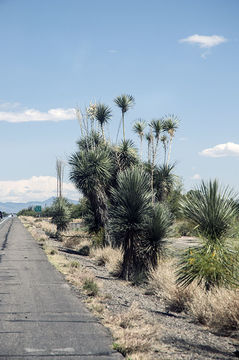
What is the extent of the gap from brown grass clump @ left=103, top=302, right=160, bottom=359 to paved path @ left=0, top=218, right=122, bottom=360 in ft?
0.63

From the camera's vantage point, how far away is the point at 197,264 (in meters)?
11.2

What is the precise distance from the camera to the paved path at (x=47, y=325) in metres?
6.66

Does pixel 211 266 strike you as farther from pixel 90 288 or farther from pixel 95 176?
pixel 95 176

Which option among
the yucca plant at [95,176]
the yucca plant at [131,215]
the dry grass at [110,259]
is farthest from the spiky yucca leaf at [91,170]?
the yucca plant at [131,215]

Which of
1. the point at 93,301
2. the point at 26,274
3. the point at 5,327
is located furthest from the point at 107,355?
the point at 26,274

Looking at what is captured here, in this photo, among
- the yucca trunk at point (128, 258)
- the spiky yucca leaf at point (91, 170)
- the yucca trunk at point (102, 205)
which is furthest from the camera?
the yucca trunk at point (102, 205)

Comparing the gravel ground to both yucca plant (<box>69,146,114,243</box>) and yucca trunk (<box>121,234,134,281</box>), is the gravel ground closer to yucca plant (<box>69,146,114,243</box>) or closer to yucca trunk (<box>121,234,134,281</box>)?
yucca trunk (<box>121,234,134,281</box>)

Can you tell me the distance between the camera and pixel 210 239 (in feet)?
37.6

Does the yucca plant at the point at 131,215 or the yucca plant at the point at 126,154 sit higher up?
the yucca plant at the point at 126,154

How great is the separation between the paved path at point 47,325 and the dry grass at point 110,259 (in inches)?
181

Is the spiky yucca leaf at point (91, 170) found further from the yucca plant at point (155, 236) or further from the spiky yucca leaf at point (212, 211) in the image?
the spiky yucca leaf at point (212, 211)

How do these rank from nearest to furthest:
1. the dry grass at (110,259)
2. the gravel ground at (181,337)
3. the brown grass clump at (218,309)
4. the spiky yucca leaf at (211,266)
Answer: the gravel ground at (181,337)
the brown grass clump at (218,309)
the spiky yucca leaf at (211,266)
the dry grass at (110,259)

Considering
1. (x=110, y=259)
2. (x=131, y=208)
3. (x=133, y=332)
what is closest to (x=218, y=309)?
(x=133, y=332)

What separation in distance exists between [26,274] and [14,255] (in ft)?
23.5
